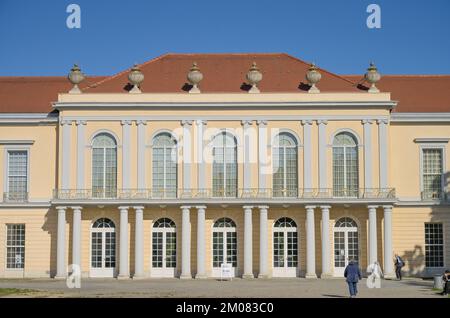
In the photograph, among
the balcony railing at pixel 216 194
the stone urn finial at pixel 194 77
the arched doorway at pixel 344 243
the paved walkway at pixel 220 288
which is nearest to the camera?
the paved walkway at pixel 220 288

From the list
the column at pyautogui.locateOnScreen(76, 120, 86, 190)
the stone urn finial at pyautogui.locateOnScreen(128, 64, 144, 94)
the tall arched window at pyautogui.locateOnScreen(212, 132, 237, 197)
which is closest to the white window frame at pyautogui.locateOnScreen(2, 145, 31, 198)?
the column at pyautogui.locateOnScreen(76, 120, 86, 190)

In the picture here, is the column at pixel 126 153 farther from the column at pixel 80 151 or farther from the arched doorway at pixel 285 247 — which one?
the arched doorway at pixel 285 247

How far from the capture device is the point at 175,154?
4125 centimetres

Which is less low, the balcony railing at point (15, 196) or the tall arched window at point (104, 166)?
the tall arched window at point (104, 166)

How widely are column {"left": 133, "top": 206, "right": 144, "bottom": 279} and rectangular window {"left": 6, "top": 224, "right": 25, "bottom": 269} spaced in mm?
5862

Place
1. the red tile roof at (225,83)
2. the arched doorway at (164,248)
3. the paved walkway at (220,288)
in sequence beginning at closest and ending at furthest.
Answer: the paved walkway at (220,288) → the arched doorway at (164,248) → the red tile roof at (225,83)

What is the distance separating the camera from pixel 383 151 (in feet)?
135

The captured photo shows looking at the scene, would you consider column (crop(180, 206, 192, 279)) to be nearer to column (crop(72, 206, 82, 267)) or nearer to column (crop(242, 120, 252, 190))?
column (crop(242, 120, 252, 190))

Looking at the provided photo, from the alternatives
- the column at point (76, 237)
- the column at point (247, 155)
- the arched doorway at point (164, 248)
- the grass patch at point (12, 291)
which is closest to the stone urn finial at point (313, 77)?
the column at point (247, 155)

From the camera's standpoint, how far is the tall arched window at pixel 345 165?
135 feet

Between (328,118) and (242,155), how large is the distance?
444 centimetres

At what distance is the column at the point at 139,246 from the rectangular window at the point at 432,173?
13.7 m
